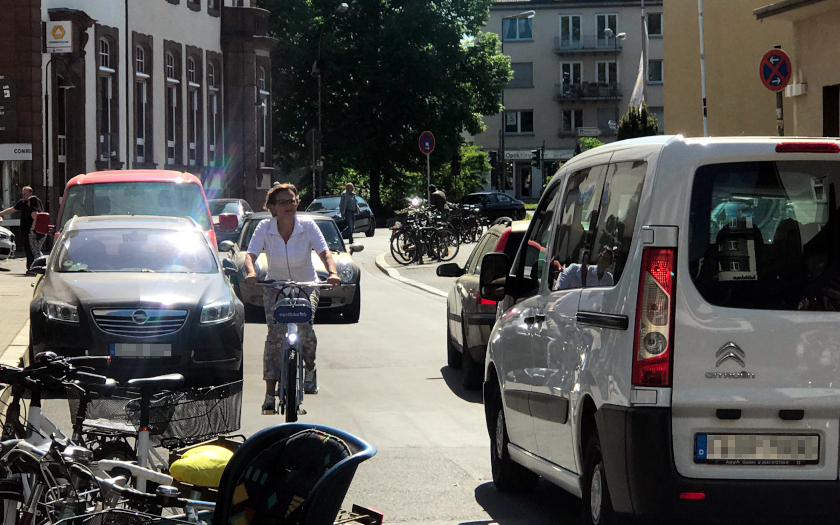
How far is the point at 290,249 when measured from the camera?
999cm

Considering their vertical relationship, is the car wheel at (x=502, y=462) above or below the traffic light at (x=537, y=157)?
below

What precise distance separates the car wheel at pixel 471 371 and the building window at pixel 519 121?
8278 cm

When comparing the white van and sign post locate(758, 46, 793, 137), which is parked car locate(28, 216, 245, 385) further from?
sign post locate(758, 46, 793, 137)

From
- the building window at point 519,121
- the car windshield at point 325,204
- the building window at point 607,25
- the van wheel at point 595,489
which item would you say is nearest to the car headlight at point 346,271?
the van wheel at point 595,489

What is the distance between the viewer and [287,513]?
4.00 m

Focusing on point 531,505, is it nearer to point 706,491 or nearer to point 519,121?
point 706,491

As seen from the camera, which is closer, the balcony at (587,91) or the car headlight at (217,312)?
the car headlight at (217,312)

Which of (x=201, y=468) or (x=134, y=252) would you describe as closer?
(x=201, y=468)

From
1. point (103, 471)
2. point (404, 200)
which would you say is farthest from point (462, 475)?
point (404, 200)

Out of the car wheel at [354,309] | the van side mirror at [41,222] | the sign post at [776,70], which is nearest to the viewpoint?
the sign post at [776,70]

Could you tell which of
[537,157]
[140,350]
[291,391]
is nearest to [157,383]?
[291,391]

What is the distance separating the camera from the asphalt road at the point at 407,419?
281 inches

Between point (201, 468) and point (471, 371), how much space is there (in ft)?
24.1

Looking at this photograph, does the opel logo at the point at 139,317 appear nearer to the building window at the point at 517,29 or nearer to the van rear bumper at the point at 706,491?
the van rear bumper at the point at 706,491
